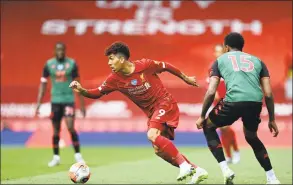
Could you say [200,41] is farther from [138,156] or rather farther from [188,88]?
[138,156]

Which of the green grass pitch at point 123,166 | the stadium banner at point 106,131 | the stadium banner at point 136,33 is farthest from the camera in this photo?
the stadium banner at point 136,33

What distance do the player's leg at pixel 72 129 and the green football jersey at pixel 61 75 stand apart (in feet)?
0.67

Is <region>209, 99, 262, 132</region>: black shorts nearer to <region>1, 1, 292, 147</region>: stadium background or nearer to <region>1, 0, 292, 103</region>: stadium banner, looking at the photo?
<region>1, 1, 292, 147</region>: stadium background

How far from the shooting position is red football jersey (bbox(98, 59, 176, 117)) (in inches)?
356

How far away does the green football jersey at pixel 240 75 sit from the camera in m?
8.70

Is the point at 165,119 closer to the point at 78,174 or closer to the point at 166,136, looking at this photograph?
the point at 166,136

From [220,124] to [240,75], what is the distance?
730 mm

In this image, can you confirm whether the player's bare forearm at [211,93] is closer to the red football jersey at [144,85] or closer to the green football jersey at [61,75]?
the red football jersey at [144,85]

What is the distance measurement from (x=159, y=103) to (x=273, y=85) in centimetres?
1157

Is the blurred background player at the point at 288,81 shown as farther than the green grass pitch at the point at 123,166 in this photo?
Yes

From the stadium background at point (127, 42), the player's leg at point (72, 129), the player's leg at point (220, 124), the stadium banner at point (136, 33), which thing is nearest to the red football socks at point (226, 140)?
the player's leg at point (72, 129)

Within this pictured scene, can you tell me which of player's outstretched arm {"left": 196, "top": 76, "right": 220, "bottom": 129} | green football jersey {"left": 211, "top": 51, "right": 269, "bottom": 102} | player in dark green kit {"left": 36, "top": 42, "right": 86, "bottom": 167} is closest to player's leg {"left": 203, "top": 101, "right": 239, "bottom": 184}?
green football jersey {"left": 211, "top": 51, "right": 269, "bottom": 102}

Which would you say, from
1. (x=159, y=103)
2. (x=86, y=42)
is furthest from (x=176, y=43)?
(x=159, y=103)

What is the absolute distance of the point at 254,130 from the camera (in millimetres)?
9172
